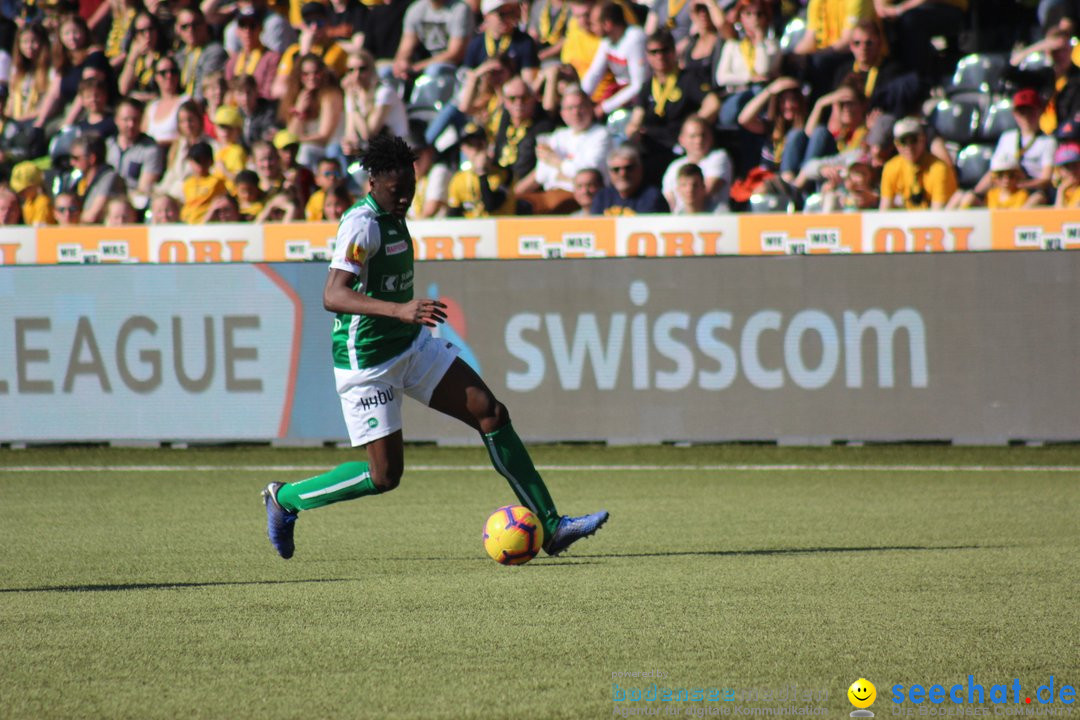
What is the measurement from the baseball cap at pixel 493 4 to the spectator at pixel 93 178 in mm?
4534

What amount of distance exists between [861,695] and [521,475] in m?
3.51

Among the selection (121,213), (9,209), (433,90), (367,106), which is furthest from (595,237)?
(9,209)

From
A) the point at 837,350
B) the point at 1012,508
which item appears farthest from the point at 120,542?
the point at 837,350

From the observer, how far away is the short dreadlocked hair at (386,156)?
795 cm

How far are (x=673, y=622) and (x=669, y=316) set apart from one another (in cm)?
754

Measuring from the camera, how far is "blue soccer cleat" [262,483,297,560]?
830 cm

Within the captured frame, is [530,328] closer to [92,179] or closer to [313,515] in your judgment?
[313,515]

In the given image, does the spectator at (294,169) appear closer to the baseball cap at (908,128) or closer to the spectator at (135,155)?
the spectator at (135,155)

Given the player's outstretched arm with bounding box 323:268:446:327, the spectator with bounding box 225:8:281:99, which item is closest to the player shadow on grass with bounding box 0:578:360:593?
the player's outstretched arm with bounding box 323:268:446:327

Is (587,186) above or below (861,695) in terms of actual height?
above

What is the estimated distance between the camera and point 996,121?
52.1 ft

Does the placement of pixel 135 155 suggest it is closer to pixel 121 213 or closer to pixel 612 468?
pixel 121 213

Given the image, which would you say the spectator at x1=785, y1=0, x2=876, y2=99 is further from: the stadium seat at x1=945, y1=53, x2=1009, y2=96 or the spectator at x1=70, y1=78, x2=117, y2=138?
the spectator at x1=70, y1=78, x2=117, y2=138

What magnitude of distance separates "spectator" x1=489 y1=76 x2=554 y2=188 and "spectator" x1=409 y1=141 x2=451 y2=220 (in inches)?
28.1
